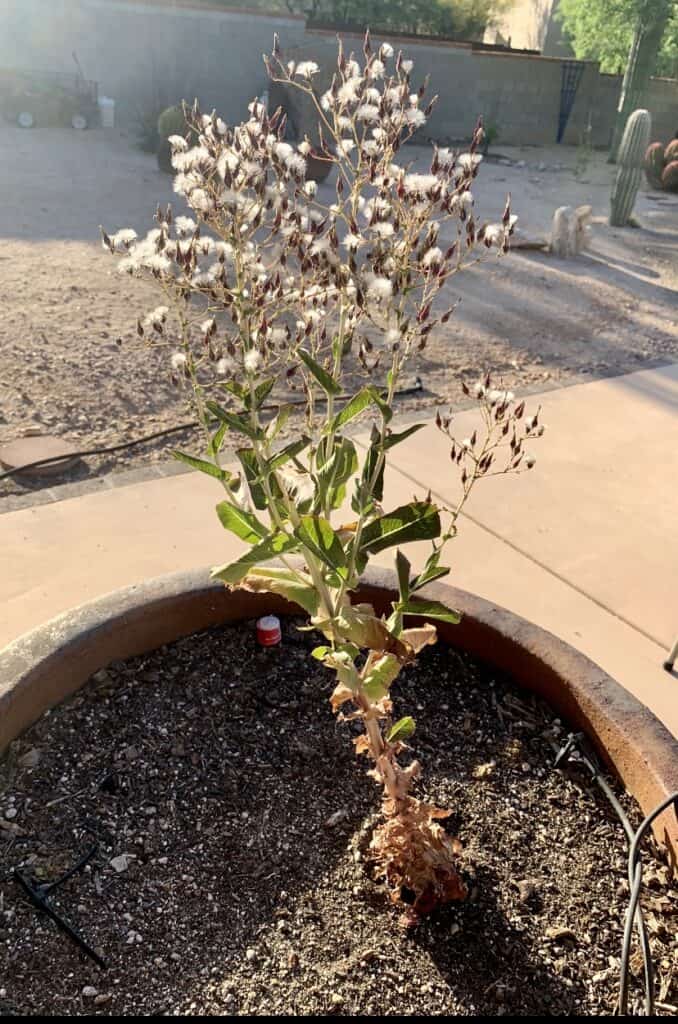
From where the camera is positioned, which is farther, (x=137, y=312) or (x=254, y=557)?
(x=137, y=312)

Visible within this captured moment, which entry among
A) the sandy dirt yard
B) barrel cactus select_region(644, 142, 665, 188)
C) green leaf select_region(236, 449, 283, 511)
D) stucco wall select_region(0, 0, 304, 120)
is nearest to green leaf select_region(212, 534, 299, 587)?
green leaf select_region(236, 449, 283, 511)

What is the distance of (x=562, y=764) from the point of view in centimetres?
197

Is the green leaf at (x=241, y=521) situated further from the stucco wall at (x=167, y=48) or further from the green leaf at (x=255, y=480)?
the stucco wall at (x=167, y=48)

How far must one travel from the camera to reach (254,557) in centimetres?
162

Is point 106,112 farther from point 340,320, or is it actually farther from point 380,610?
point 340,320

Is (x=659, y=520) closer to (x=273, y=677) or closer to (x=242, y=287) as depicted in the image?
(x=273, y=677)

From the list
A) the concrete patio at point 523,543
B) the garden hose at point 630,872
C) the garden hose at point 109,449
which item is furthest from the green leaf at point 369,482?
the garden hose at point 109,449

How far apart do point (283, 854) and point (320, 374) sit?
3.26ft

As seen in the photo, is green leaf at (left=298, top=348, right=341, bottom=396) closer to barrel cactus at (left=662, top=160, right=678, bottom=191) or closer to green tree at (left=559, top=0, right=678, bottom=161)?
barrel cactus at (left=662, top=160, right=678, bottom=191)

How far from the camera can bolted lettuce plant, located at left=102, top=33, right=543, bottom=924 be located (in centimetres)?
142

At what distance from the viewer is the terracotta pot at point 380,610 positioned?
1.80 metres

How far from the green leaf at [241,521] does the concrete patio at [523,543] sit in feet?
3.90

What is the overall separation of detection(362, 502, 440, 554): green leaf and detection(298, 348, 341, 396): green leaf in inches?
10.1

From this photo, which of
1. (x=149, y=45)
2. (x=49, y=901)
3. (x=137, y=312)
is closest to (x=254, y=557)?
(x=49, y=901)
